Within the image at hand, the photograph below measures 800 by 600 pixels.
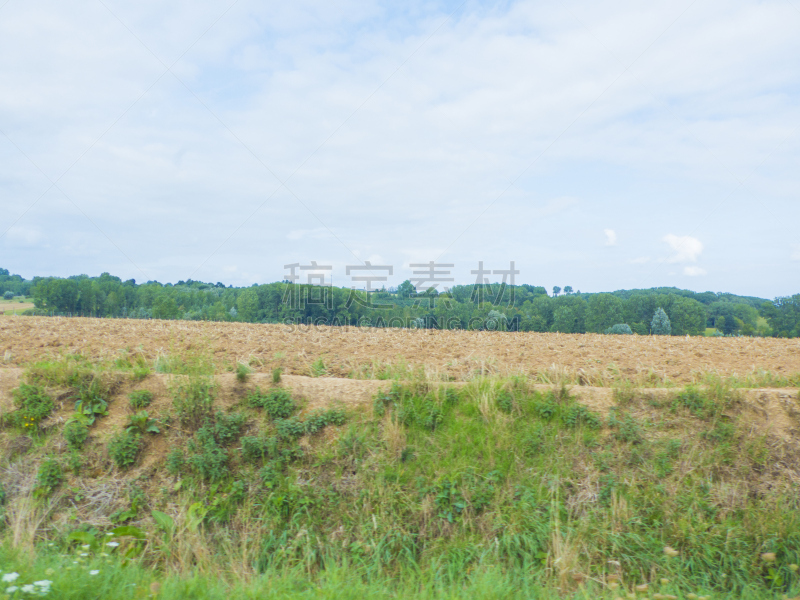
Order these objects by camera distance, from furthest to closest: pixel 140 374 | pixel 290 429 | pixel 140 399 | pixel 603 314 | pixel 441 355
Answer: pixel 603 314, pixel 441 355, pixel 140 374, pixel 140 399, pixel 290 429

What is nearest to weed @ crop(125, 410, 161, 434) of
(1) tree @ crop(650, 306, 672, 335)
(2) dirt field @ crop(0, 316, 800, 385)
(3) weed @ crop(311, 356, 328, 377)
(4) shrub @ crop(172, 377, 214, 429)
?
(4) shrub @ crop(172, 377, 214, 429)

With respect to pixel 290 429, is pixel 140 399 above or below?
above

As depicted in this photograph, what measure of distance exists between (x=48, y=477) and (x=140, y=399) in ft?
4.90

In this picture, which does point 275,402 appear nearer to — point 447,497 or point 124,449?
point 124,449

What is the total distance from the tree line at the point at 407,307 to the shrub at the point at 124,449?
891 inches

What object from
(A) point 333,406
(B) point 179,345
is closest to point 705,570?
(A) point 333,406

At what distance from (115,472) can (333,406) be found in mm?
3287

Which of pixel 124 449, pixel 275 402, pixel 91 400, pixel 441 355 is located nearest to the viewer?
pixel 124 449

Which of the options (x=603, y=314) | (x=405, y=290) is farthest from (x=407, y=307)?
(x=603, y=314)

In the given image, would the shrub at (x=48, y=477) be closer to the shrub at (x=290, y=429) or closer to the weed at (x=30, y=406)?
the weed at (x=30, y=406)

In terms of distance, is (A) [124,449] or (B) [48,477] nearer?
(B) [48,477]

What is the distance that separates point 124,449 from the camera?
6461mm

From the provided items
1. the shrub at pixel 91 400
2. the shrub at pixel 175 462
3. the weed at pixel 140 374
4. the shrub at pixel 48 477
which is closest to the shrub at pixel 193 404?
the shrub at pixel 175 462

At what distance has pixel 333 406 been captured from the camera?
272 inches
